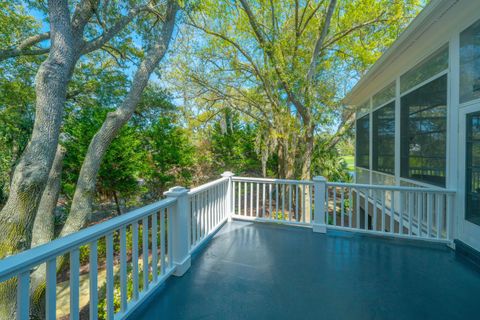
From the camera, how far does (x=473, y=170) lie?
2568 millimetres

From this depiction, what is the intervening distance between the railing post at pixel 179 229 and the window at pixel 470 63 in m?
3.54

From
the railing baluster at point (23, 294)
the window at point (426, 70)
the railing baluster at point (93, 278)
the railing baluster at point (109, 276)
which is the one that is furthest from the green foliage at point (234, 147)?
the railing baluster at point (23, 294)

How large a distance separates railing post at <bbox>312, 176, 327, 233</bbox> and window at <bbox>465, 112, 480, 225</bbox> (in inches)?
65.2

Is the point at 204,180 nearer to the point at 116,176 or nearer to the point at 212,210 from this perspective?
the point at 116,176

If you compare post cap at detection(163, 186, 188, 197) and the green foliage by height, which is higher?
the green foliage

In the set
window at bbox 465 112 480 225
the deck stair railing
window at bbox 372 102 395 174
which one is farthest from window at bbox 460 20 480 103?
window at bbox 372 102 395 174

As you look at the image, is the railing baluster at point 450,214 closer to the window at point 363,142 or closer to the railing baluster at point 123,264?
the window at point 363,142

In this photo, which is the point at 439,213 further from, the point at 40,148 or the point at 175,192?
the point at 40,148

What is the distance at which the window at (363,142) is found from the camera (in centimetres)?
626

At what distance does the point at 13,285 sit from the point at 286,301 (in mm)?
3931

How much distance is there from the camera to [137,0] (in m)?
4.61

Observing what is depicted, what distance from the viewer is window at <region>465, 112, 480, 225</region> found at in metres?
2.49

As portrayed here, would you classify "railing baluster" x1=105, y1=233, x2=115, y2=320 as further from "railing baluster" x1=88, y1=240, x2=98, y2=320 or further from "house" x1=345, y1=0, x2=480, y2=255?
"house" x1=345, y1=0, x2=480, y2=255

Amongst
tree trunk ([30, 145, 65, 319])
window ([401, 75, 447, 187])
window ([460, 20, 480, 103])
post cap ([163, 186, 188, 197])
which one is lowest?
tree trunk ([30, 145, 65, 319])
